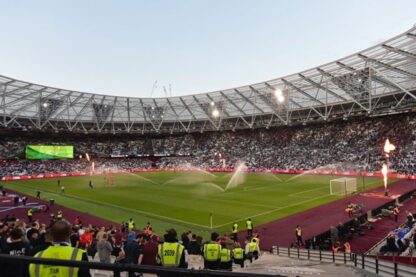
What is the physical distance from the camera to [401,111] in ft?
226

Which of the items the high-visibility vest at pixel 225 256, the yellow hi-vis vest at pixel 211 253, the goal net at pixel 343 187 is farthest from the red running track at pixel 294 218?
the yellow hi-vis vest at pixel 211 253

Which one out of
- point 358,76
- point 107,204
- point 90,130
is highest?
point 358,76

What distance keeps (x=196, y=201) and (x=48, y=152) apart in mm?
65351

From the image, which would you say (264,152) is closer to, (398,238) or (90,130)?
(90,130)

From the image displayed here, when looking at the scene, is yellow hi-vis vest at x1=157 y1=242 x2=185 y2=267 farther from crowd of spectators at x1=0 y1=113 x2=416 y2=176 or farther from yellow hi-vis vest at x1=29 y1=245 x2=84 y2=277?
crowd of spectators at x1=0 y1=113 x2=416 y2=176

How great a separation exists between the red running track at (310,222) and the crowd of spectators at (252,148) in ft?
83.1

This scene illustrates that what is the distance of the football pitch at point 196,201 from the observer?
31422 millimetres

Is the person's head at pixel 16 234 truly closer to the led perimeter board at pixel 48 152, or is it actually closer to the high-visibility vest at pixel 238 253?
the high-visibility vest at pixel 238 253

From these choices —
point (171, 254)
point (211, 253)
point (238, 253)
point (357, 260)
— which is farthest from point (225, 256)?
point (357, 260)

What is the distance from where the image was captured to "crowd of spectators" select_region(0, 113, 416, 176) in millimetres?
69688

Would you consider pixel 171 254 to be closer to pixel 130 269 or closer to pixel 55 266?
pixel 55 266

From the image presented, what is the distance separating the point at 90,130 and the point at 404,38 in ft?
281

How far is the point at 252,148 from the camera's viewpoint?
97.4 metres

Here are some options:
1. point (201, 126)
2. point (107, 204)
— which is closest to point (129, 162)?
point (201, 126)
